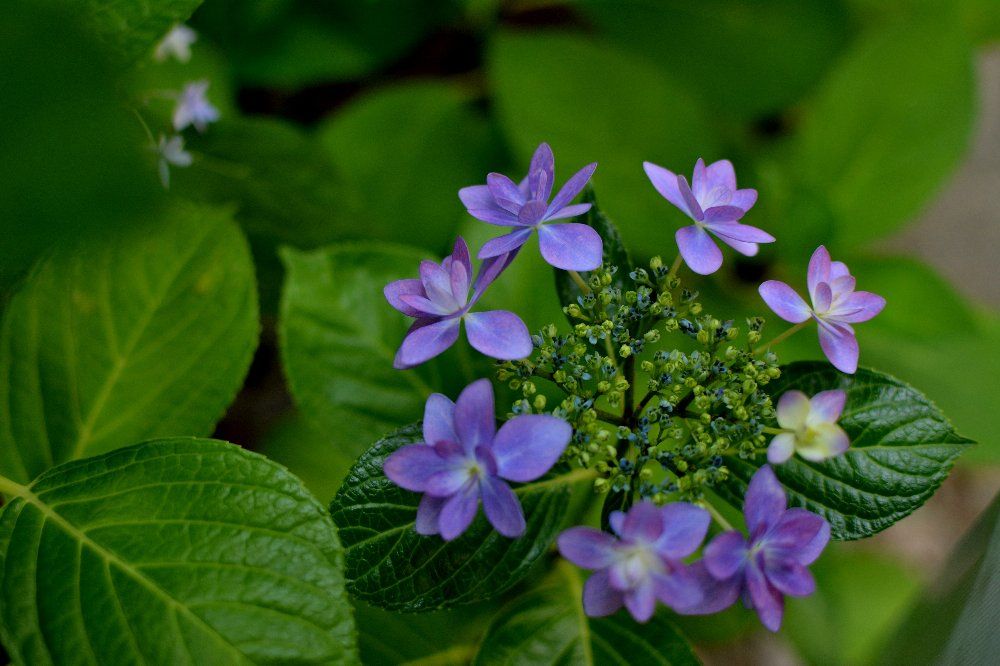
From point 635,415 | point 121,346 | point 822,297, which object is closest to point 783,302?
point 822,297

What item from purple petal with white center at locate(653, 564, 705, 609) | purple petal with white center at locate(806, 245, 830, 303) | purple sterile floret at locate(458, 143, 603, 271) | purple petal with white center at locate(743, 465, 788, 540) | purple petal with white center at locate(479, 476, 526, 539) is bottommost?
purple petal with white center at locate(653, 564, 705, 609)

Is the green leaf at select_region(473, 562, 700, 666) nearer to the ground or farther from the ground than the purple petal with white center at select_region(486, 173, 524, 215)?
nearer to the ground

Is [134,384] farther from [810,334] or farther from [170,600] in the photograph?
[810,334]

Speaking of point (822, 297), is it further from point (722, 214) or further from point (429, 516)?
point (429, 516)

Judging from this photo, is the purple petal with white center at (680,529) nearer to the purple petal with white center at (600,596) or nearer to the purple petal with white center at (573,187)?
the purple petal with white center at (600,596)

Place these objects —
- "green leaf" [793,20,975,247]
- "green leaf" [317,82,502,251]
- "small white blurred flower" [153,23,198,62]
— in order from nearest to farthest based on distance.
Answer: "small white blurred flower" [153,23,198,62], "green leaf" [793,20,975,247], "green leaf" [317,82,502,251]

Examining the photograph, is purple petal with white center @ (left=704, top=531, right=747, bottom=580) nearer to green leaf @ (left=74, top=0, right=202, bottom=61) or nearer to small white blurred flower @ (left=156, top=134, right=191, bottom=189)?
green leaf @ (left=74, top=0, right=202, bottom=61)

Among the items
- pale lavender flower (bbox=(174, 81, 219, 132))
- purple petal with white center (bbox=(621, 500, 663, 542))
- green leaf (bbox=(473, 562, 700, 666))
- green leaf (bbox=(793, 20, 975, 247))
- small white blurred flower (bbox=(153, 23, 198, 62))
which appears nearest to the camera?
purple petal with white center (bbox=(621, 500, 663, 542))

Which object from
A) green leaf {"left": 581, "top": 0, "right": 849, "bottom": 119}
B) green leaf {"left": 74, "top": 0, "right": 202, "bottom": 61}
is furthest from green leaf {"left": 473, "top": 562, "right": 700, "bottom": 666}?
green leaf {"left": 581, "top": 0, "right": 849, "bottom": 119}
